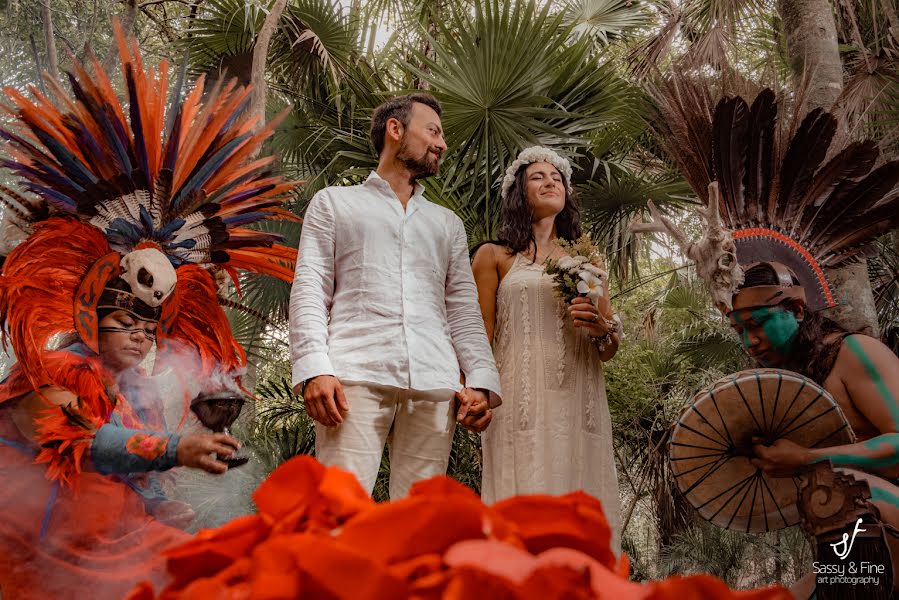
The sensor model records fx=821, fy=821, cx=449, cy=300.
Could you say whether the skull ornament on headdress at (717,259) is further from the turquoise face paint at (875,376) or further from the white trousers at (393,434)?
the white trousers at (393,434)

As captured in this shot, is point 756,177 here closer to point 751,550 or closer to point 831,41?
point 831,41

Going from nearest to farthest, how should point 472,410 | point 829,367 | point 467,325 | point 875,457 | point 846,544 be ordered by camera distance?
point 846,544, point 875,457, point 472,410, point 829,367, point 467,325

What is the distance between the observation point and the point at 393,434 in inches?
100

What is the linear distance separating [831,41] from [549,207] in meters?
1.87

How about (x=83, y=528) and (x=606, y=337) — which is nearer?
(x=83, y=528)

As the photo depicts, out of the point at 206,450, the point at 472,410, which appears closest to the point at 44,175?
the point at 206,450

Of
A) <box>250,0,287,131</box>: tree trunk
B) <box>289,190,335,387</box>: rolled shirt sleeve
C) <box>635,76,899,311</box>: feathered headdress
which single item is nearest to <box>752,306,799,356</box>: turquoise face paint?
<box>635,76,899,311</box>: feathered headdress

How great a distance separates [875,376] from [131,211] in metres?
2.44

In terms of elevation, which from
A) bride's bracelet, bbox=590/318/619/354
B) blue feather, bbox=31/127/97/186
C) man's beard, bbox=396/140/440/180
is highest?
man's beard, bbox=396/140/440/180

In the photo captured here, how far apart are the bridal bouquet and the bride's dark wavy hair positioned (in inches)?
10.3

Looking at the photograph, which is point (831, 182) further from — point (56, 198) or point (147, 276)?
point (56, 198)

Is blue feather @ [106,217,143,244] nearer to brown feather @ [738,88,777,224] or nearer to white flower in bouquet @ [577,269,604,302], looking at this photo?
white flower in bouquet @ [577,269,604,302]

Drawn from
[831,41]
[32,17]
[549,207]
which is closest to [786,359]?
[549,207]

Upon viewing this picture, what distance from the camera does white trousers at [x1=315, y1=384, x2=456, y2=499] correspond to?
94.0 inches
